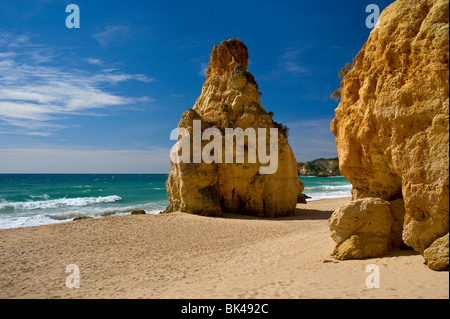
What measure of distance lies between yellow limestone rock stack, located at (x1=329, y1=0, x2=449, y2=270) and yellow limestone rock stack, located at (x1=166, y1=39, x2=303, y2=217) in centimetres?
1127

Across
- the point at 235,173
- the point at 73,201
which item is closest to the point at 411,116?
the point at 235,173

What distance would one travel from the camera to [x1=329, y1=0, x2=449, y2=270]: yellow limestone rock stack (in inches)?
230

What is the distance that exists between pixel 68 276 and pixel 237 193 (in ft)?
42.7

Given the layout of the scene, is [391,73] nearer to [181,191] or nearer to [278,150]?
[278,150]

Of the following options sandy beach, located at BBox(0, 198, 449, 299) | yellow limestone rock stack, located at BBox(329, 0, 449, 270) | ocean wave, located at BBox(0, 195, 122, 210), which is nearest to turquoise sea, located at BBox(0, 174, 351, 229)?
ocean wave, located at BBox(0, 195, 122, 210)

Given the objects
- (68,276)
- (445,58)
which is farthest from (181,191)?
(445,58)

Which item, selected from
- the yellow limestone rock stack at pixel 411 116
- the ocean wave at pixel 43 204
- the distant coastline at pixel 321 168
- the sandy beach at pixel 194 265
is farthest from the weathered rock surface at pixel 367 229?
the distant coastline at pixel 321 168

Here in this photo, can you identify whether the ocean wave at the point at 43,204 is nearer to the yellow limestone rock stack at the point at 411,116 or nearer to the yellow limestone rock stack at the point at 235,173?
the yellow limestone rock stack at the point at 235,173

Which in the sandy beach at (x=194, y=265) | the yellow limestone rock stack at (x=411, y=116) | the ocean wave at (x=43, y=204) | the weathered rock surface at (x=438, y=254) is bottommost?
the ocean wave at (x=43, y=204)

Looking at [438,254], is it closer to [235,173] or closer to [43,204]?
[235,173]

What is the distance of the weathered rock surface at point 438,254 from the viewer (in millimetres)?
5680

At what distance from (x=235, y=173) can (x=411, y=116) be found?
549 inches

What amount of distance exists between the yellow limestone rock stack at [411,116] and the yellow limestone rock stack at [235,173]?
1127 centimetres

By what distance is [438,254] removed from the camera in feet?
18.9
